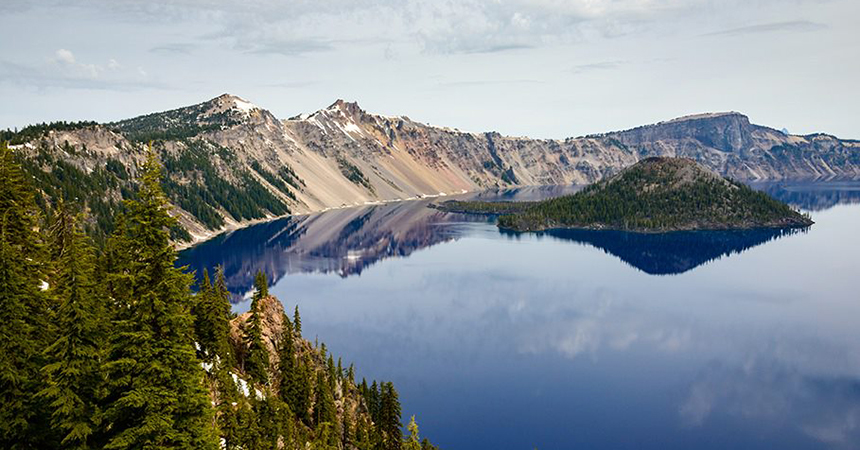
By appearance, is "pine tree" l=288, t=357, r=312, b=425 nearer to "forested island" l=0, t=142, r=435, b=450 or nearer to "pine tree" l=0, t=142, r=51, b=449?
"forested island" l=0, t=142, r=435, b=450

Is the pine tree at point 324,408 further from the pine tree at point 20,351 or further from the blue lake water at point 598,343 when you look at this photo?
the pine tree at point 20,351

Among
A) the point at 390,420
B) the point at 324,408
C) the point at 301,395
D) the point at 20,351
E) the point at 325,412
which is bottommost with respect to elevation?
the point at 390,420

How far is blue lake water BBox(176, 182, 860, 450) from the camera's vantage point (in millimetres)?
69188

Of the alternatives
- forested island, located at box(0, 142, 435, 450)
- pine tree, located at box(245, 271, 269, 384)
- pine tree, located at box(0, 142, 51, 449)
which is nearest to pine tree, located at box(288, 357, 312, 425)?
pine tree, located at box(245, 271, 269, 384)

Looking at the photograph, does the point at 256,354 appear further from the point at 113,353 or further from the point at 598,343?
the point at 598,343

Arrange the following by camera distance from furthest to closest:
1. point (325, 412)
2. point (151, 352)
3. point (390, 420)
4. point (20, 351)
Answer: point (390, 420) → point (325, 412) → point (20, 351) → point (151, 352)

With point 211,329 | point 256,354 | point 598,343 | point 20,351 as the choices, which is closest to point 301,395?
point 256,354

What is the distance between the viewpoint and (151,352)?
24.0 m

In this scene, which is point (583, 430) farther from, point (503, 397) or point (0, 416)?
point (0, 416)

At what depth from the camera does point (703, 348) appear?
96562mm

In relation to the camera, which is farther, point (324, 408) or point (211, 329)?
point (324, 408)

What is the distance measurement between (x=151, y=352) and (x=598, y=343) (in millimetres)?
87173

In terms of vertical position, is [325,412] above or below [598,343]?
above

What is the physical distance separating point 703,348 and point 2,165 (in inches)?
3900
